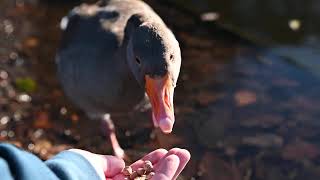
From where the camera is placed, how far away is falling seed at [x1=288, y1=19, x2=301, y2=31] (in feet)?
20.7

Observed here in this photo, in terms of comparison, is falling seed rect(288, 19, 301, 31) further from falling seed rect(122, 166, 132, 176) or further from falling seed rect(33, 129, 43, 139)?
falling seed rect(122, 166, 132, 176)

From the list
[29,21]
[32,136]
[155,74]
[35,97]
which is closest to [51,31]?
[29,21]

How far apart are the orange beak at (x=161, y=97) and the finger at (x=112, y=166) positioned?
355 millimetres

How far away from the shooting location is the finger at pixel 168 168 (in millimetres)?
2602

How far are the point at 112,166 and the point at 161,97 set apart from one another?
60 centimetres

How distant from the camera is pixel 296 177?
4.57 metres

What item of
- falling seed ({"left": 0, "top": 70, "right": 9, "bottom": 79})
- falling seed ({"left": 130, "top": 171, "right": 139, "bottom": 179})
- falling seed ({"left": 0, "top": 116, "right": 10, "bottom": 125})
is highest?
falling seed ({"left": 130, "top": 171, "right": 139, "bottom": 179})

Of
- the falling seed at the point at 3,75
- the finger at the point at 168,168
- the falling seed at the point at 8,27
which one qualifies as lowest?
the falling seed at the point at 3,75

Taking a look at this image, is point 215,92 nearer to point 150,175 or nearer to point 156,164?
point 156,164

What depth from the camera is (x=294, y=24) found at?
20.8ft

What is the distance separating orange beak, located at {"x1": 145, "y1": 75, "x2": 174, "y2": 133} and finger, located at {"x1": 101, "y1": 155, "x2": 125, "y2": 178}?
36cm

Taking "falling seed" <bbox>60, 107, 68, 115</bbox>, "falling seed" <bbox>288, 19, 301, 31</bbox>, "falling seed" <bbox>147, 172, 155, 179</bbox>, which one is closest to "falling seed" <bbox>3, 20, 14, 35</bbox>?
"falling seed" <bbox>60, 107, 68, 115</bbox>

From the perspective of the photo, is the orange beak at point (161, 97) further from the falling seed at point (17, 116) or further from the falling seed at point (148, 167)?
the falling seed at point (17, 116)

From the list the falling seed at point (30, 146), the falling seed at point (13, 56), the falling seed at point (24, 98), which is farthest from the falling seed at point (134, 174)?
the falling seed at point (13, 56)
